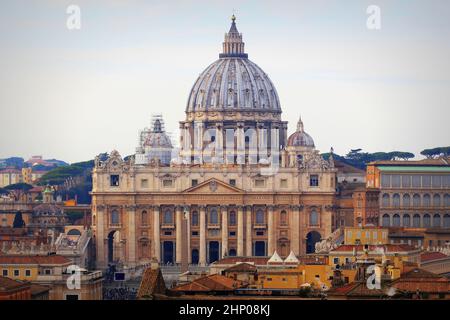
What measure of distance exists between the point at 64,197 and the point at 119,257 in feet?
107

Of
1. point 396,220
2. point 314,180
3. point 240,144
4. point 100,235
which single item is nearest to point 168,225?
point 100,235

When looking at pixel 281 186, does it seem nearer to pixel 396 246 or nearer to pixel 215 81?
pixel 215 81

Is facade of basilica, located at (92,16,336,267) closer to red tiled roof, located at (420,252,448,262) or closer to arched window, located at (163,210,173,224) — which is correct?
arched window, located at (163,210,173,224)

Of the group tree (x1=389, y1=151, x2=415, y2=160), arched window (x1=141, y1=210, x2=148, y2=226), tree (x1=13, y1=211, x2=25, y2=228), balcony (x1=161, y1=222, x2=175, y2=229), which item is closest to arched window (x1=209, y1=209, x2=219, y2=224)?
balcony (x1=161, y1=222, x2=175, y2=229)

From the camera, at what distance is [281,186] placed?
113 meters

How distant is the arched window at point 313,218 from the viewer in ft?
364

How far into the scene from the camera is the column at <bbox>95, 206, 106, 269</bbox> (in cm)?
10631

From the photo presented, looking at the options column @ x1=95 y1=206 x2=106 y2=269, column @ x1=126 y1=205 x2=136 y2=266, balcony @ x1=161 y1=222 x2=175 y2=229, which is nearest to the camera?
column @ x1=95 y1=206 x2=106 y2=269

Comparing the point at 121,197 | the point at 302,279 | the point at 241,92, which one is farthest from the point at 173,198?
the point at 302,279

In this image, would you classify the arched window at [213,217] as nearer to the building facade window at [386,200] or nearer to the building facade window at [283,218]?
the building facade window at [283,218]

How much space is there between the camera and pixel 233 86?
131 meters

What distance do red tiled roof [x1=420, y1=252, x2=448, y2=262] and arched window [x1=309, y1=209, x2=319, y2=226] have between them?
24039 millimetres

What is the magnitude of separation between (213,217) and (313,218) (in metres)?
5.28

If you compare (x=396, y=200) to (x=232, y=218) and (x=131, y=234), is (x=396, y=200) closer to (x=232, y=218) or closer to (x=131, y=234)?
(x=232, y=218)
